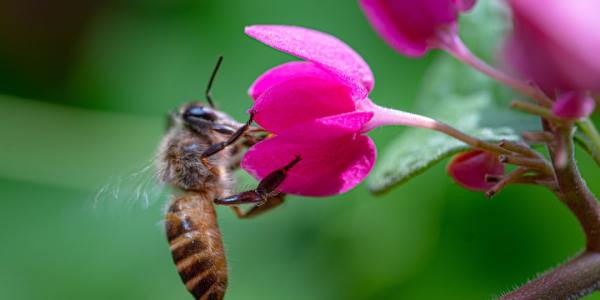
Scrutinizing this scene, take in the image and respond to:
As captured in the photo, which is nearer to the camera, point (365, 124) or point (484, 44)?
point (365, 124)

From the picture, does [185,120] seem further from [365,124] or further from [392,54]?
[392,54]

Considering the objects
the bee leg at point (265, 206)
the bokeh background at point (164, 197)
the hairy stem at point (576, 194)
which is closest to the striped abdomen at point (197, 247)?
the bee leg at point (265, 206)

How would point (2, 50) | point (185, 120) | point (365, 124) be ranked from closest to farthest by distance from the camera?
point (365, 124) < point (185, 120) < point (2, 50)

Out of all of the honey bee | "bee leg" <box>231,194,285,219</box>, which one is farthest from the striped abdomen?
"bee leg" <box>231,194,285,219</box>

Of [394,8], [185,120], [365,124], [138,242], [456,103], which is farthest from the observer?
[138,242]

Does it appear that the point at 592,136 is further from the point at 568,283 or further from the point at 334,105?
the point at 334,105

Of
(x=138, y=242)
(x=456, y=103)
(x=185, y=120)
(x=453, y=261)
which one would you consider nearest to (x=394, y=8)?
(x=185, y=120)

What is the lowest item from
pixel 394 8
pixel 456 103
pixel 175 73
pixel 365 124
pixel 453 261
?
pixel 453 261
